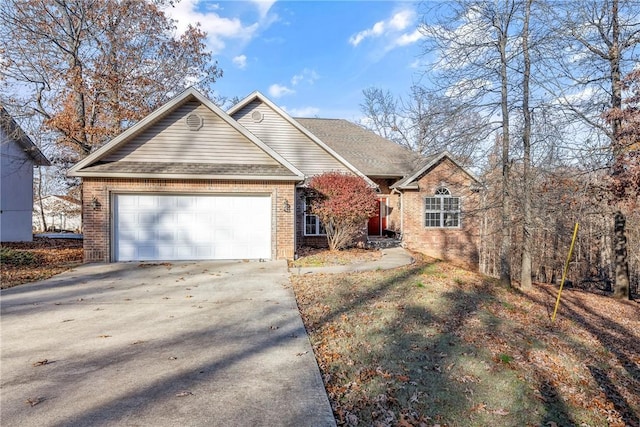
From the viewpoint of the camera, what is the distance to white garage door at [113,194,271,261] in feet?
35.0

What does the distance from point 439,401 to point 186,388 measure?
261 centimetres

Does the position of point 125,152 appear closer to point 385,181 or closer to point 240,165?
point 240,165

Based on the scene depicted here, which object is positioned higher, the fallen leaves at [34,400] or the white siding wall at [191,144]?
the white siding wall at [191,144]

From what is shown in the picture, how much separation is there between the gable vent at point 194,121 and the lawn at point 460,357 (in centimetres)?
631

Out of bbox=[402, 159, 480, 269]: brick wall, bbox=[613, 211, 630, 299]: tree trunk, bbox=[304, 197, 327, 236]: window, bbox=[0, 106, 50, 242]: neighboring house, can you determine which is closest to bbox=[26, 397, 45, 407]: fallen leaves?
bbox=[304, 197, 327, 236]: window

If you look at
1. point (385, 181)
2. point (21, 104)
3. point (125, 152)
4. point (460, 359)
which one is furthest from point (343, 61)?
point (460, 359)

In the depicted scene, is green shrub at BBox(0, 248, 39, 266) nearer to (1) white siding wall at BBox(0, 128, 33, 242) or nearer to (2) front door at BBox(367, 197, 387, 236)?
(1) white siding wall at BBox(0, 128, 33, 242)

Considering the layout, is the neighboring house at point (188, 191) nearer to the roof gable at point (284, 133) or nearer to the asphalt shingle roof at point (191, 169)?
the asphalt shingle roof at point (191, 169)

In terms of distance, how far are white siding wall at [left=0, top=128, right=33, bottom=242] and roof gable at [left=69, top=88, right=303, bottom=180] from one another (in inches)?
354

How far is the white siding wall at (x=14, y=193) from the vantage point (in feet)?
51.5

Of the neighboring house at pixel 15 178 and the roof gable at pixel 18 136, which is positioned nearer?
the roof gable at pixel 18 136

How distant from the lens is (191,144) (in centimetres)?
1122

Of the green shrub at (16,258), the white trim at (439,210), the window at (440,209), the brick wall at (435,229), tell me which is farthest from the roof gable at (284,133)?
the green shrub at (16,258)

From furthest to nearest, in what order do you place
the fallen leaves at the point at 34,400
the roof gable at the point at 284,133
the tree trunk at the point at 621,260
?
the roof gable at the point at 284,133 < the tree trunk at the point at 621,260 < the fallen leaves at the point at 34,400
